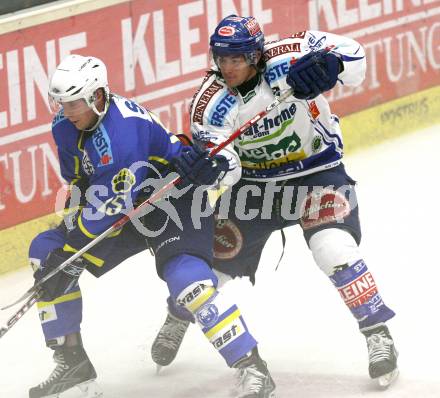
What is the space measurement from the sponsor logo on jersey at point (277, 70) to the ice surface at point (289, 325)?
3.83 ft

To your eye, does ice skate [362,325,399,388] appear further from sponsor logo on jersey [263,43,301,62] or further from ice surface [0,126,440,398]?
sponsor logo on jersey [263,43,301,62]

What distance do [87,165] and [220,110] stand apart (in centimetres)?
56

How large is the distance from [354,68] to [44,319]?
1.52m

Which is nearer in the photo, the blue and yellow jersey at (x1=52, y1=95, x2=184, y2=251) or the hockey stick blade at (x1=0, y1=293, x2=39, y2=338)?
the blue and yellow jersey at (x1=52, y1=95, x2=184, y2=251)

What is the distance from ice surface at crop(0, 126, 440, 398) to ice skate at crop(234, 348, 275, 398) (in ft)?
0.78

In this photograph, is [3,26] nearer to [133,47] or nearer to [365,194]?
[133,47]

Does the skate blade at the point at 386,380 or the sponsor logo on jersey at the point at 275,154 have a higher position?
the sponsor logo on jersey at the point at 275,154

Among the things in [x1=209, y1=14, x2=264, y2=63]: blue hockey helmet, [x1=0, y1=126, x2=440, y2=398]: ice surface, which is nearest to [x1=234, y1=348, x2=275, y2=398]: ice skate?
[x1=0, y1=126, x2=440, y2=398]: ice surface

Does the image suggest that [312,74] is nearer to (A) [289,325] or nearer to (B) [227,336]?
(B) [227,336]

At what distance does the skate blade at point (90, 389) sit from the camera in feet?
17.7

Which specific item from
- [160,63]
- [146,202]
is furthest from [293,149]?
[160,63]

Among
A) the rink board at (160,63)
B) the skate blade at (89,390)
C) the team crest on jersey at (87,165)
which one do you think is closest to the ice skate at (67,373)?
the skate blade at (89,390)

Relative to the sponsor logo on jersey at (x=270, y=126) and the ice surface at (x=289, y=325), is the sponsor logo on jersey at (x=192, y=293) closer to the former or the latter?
the ice surface at (x=289, y=325)

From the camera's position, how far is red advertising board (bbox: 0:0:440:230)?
6.82 meters
